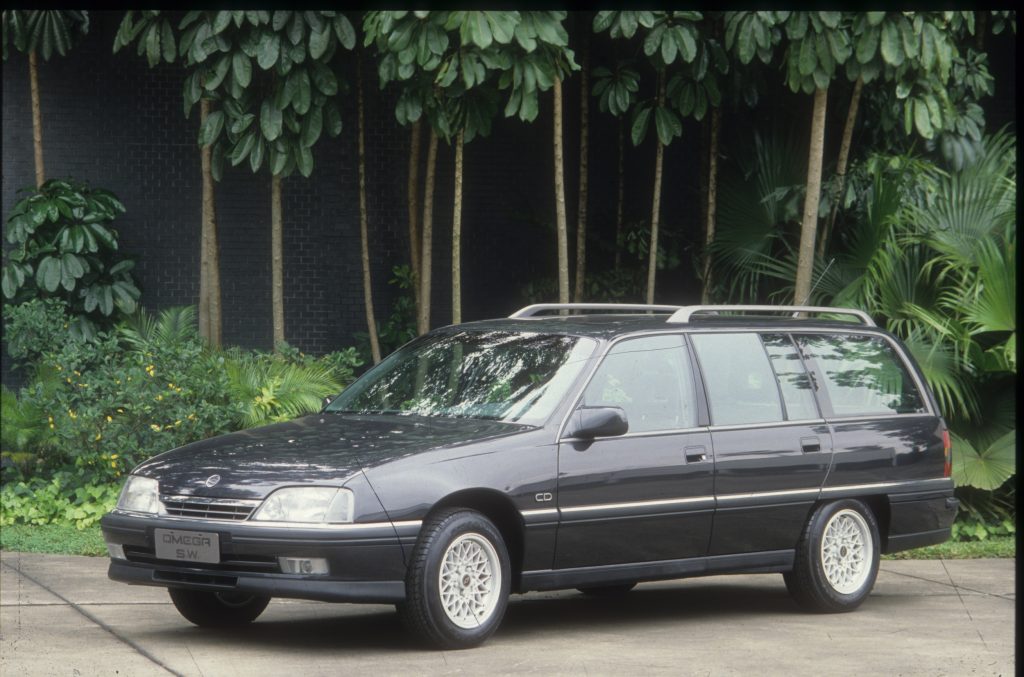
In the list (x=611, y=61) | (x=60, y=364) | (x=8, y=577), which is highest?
(x=611, y=61)

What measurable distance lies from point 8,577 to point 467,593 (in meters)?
3.70

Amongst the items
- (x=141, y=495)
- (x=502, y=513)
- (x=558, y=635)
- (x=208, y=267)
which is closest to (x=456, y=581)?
(x=502, y=513)

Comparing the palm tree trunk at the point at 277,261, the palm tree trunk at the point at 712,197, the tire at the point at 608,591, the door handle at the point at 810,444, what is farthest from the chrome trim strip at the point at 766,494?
the palm tree trunk at the point at 277,261

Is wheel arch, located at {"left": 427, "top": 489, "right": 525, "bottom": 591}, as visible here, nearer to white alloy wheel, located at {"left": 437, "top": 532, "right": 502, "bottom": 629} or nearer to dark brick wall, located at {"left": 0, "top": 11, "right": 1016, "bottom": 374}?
white alloy wheel, located at {"left": 437, "top": 532, "right": 502, "bottom": 629}

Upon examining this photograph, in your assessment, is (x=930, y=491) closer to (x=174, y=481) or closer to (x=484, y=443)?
(x=484, y=443)

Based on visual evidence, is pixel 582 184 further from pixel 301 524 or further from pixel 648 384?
pixel 301 524

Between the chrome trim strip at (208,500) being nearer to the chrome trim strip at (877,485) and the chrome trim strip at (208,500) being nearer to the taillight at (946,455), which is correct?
the chrome trim strip at (877,485)

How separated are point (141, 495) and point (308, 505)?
990 mm

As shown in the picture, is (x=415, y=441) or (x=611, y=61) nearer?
(x=415, y=441)

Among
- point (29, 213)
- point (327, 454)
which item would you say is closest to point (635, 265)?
point (29, 213)

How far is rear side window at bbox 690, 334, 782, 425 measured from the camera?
8383 millimetres

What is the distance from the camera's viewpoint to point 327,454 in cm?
729

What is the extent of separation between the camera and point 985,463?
12.3 metres

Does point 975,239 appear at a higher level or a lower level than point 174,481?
higher
